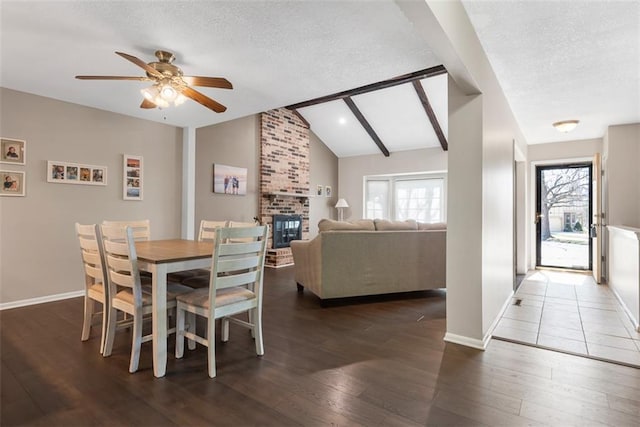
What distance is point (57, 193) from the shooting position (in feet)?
12.3

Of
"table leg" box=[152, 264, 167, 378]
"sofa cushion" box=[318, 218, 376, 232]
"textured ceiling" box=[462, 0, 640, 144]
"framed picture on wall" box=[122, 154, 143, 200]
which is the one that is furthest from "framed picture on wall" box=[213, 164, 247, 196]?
"textured ceiling" box=[462, 0, 640, 144]

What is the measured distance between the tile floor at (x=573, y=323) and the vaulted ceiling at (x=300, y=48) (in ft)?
7.74

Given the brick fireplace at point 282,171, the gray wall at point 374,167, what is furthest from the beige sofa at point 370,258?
the gray wall at point 374,167

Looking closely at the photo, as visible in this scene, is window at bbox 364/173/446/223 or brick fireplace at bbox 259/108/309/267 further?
window at bbox 364/173/446/223

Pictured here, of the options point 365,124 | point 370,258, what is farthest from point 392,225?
point 365,124

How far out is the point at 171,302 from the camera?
230 centimetres

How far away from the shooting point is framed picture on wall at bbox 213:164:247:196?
5.64 metres

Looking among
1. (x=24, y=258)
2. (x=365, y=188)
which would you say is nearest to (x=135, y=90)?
(x=24, y=258)

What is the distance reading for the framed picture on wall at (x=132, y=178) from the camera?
14.2 feet

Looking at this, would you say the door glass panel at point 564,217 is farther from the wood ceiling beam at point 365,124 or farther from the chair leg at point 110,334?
the chair leg at point 110,334

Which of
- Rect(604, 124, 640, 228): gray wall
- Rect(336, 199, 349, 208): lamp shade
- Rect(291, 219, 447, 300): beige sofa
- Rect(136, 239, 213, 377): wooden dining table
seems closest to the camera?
Rect(136, 239, 213, 377): wooden dining table

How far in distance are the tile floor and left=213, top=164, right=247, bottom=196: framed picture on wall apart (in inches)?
181

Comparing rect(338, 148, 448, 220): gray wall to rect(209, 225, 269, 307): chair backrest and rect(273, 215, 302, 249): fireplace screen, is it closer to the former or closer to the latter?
rect(273, 215, 302, 249): fireplace screen

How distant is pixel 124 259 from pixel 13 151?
2.52 metres
